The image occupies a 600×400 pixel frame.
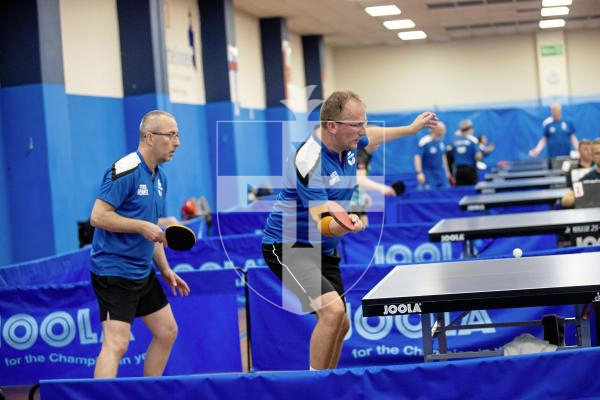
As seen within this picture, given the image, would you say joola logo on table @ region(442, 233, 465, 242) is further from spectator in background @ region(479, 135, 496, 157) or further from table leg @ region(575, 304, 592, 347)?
spectator in background @ region(479, 135, 496, 157)

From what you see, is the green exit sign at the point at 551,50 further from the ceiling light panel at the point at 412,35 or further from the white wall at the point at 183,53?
the white wall at the point at 183,53

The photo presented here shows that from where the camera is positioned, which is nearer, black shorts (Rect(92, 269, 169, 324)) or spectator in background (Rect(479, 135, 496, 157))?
black shorts (Rect(92, 269, 169, 324))

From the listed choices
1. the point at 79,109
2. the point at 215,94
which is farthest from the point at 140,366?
the point at 215,94

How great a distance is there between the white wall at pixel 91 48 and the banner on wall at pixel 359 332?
19.2 feet

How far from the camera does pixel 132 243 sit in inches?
199

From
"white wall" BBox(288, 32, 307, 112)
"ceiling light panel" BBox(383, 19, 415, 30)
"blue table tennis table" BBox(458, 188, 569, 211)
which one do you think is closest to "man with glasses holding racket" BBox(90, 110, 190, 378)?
"blue table tennis table" BBox(458, 188, 569, 211)

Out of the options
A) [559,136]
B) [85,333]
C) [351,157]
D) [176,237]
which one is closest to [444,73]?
[559,136]

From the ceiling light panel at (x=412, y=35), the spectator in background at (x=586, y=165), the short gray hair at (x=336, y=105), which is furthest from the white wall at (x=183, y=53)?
the short gray hair at (x=336, y=105)

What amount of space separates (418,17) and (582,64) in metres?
11.2

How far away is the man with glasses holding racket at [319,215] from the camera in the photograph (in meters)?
4.46

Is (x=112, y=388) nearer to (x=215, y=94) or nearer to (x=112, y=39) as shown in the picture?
(x=112, y=39)

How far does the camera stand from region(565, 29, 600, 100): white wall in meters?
25.5

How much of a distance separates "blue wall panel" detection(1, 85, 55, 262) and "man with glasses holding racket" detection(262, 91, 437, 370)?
18.3 ft

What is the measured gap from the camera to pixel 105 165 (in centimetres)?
1246
